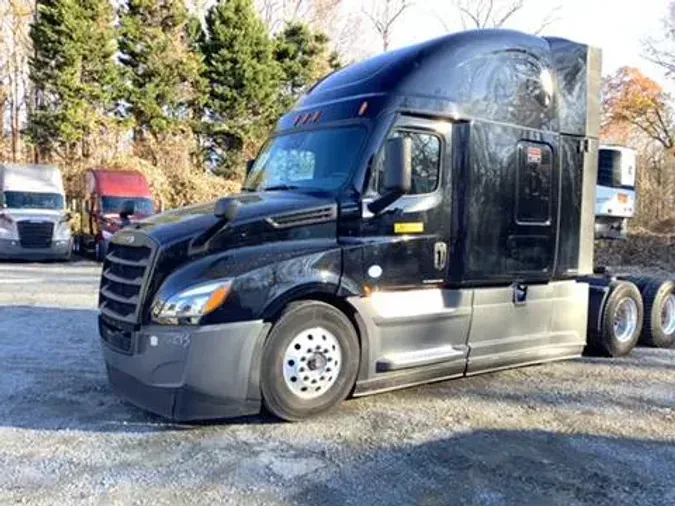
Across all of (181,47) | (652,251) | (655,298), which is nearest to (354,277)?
(655,298)

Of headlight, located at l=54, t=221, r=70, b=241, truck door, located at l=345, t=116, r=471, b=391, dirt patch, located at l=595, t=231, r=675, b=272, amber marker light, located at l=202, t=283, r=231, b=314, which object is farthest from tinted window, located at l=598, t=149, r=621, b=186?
headlight, located at l=54, t=221, r=70, b=241

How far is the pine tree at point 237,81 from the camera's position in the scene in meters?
30.2

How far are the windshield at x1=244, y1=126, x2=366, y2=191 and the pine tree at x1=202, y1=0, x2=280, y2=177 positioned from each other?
25.5 m

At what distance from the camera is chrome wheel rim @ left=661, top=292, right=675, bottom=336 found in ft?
26.4


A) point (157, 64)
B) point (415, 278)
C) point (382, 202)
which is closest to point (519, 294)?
point (415, 278)

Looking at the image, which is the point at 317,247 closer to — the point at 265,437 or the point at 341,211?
the point at 341,211

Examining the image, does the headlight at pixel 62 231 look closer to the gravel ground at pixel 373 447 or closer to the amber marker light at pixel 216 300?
the gravel ground at pixel 373 447

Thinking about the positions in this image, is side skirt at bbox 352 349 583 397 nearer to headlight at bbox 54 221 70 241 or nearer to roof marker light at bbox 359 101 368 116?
roof marker light at bbox 359 101 368 116

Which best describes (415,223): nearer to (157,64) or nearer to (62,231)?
(62,231)

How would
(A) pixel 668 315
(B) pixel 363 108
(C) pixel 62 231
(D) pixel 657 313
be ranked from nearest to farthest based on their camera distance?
(B) pixel 363 108, (D) pixel 657 313, (A) pixel 668 315, (C) pixel 62 231

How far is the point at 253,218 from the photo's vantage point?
4828 mm

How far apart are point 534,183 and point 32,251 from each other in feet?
51.1

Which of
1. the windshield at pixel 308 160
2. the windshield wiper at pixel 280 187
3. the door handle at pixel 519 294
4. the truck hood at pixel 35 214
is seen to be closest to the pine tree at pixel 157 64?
the truck hood at pixel 35 214

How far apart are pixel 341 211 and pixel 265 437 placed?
1.82m
